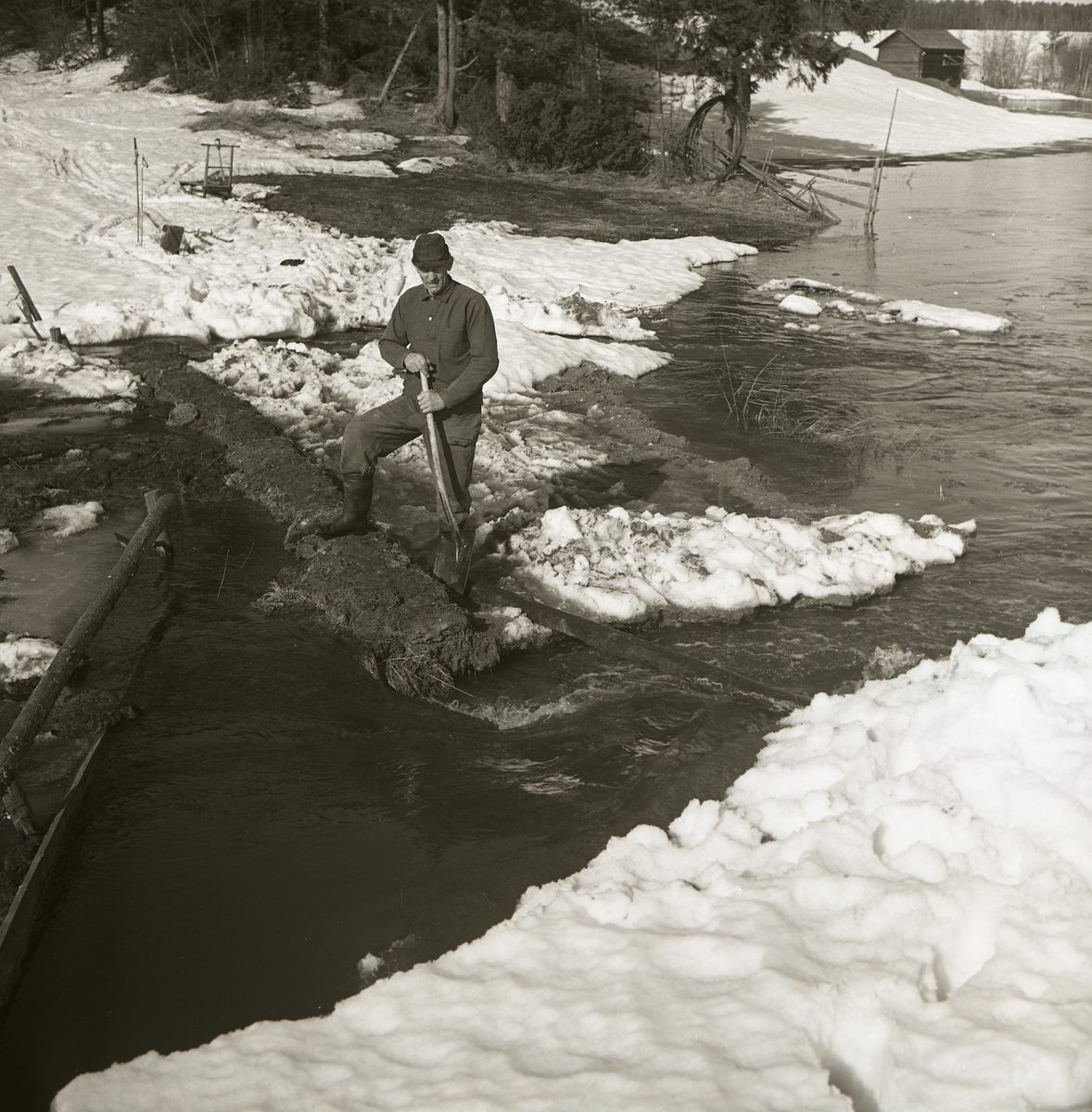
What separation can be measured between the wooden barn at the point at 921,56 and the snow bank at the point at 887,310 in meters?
59.7

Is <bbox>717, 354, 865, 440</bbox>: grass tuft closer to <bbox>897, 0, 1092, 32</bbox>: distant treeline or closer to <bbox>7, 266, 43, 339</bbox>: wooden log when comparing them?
<bbox>7, 266, 43, 339</bbox>: wooden log

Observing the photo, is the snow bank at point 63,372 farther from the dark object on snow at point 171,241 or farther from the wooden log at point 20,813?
the wooden log at point 20,813

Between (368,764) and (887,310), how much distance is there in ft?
41.8

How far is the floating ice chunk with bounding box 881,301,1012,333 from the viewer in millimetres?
14531

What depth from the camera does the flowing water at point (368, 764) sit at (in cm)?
405

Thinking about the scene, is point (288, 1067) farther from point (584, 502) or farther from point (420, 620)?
point (584, 502)

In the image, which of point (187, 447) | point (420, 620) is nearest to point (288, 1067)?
point (420, 620)

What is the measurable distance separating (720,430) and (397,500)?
11.7 ft

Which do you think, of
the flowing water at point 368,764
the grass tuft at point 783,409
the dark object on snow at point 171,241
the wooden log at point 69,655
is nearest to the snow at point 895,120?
the dark object on snow at point 171,241

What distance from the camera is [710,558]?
705 cm

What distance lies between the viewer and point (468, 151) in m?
31.1

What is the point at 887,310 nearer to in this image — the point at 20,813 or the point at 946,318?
the point at 946,318

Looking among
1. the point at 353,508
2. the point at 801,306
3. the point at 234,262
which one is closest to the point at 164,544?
the point at 353,508

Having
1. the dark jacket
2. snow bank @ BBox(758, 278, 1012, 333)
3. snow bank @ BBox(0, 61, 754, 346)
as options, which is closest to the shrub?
snow bank @ BBox(0, 61, 754, 346)
